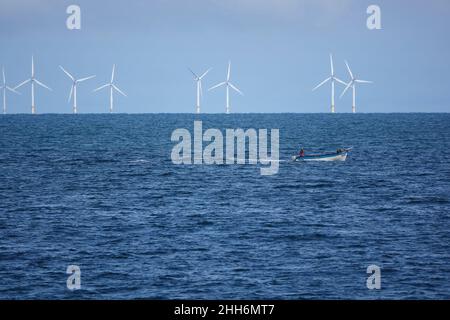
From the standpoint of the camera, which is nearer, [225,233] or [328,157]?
[225,233]

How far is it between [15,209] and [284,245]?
27.5 metres

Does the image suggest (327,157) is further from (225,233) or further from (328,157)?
(225,233)

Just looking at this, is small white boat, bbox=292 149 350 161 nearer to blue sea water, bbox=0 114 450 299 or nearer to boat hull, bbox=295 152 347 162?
boat hull, bbox=295 152 347 162

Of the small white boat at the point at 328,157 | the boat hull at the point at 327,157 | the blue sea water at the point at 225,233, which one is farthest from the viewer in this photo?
the boat hull at the point at 327,157

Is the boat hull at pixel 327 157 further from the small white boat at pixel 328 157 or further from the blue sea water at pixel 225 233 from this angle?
the blue sea water at pixel 225 233

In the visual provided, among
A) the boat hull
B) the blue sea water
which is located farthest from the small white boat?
the blue sea water

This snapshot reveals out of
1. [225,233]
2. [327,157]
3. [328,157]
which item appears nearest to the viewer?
[225,233]

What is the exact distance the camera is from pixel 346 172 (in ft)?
338

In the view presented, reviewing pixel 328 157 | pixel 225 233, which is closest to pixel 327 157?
pixel 328 157

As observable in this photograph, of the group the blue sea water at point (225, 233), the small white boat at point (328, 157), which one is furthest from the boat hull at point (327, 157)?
the blue sea water at point (225, 233)

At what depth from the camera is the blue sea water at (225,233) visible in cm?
4391

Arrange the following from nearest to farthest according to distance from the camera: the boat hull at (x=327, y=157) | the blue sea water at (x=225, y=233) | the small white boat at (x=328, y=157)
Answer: the blue sea water at (x=225, y=233) → the small white boat at (x=328, y=157) → the boat hull at (x=327, y=157)

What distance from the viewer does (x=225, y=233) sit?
2282 inches
